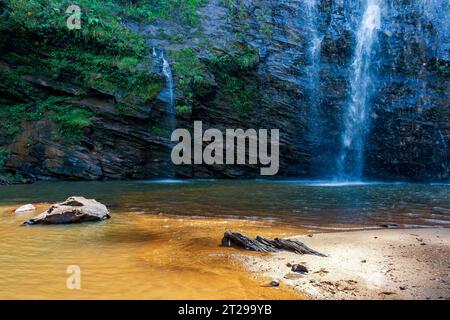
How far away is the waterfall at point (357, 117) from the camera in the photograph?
19.9 metres

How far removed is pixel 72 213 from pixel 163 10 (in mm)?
17556

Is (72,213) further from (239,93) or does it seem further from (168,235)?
(239,93)

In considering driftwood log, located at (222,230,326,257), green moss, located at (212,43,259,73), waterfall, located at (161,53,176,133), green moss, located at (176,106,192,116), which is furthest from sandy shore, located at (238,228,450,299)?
green moss, located at (212,43,259,73)

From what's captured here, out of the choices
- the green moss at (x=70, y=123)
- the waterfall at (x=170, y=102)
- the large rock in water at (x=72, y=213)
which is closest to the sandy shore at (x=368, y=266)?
the large rock in water at (x=72, y=213)

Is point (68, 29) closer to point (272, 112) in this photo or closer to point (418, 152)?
point (272, 112)

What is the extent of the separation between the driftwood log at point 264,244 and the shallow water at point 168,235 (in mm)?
199

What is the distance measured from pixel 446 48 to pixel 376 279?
64.5 ft

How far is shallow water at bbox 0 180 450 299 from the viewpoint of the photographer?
366cm

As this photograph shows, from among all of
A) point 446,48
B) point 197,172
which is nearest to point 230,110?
point 197,172

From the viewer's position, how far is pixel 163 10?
21.8 m

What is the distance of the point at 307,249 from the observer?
16.3 ft

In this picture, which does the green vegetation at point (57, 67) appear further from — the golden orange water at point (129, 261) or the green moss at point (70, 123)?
the golden orange water at point (129, 261)

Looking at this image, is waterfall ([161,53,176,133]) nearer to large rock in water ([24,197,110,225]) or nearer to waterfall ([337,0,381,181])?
waterfall ([337,0,381,181])
